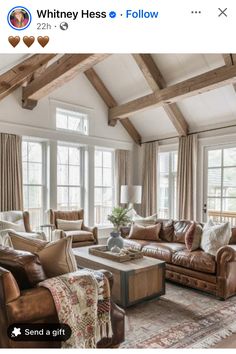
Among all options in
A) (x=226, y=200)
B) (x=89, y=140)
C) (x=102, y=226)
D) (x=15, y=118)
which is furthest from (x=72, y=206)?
(x=226, y=200)

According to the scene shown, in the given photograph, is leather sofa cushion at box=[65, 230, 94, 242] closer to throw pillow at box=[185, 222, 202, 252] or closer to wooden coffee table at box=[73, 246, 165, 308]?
wooden coffee table at box=[73, 246, 165, 308]

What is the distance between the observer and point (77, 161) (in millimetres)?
6070

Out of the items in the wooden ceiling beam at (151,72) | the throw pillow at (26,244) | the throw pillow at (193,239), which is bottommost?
the throw pillow at (193,239)

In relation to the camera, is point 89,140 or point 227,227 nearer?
point 227,227

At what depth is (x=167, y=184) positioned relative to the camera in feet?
21.0

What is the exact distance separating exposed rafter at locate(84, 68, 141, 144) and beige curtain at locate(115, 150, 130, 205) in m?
0.51

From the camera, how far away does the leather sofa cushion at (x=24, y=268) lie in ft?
5.77

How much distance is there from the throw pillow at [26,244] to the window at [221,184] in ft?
13.2

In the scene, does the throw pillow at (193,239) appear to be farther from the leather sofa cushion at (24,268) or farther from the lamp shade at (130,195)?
the leather sofa cushion at (24,268)

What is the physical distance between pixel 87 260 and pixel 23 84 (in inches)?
139

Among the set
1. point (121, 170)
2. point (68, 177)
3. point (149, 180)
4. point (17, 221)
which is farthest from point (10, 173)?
point (149, 180)

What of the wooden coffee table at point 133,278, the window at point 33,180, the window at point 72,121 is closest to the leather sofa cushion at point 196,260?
the wooden coffee table at point 133,278
